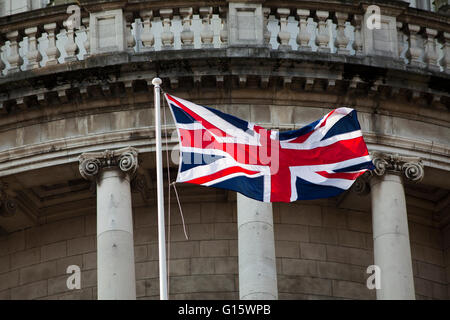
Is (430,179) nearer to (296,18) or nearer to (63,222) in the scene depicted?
(296,18)

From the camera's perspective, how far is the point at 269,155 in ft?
133

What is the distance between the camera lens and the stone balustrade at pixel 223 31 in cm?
4494

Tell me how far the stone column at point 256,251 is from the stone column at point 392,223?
7.17 ft

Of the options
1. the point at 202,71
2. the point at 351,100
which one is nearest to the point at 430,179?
the point at 351,100

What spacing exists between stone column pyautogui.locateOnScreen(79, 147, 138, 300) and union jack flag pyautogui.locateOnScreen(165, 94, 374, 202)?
3.47 metres

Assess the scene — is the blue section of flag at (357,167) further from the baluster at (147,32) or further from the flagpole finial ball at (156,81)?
the baluster at (147,32)

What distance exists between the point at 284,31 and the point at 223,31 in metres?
1.24

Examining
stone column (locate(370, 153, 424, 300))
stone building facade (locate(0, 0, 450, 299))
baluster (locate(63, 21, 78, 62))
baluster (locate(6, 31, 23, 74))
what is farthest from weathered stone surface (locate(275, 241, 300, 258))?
baluster (locate(6, 31, 23, 74))

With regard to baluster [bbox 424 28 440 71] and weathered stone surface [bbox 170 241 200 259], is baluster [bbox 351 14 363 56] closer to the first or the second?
baluster [bbox 424 28 440 71]

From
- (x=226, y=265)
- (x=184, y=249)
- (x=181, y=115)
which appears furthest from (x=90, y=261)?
(x=181, y=115)

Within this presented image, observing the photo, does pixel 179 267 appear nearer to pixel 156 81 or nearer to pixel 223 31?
pixel 223 31

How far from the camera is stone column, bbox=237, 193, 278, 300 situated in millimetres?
42469

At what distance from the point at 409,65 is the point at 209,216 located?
5240mm
